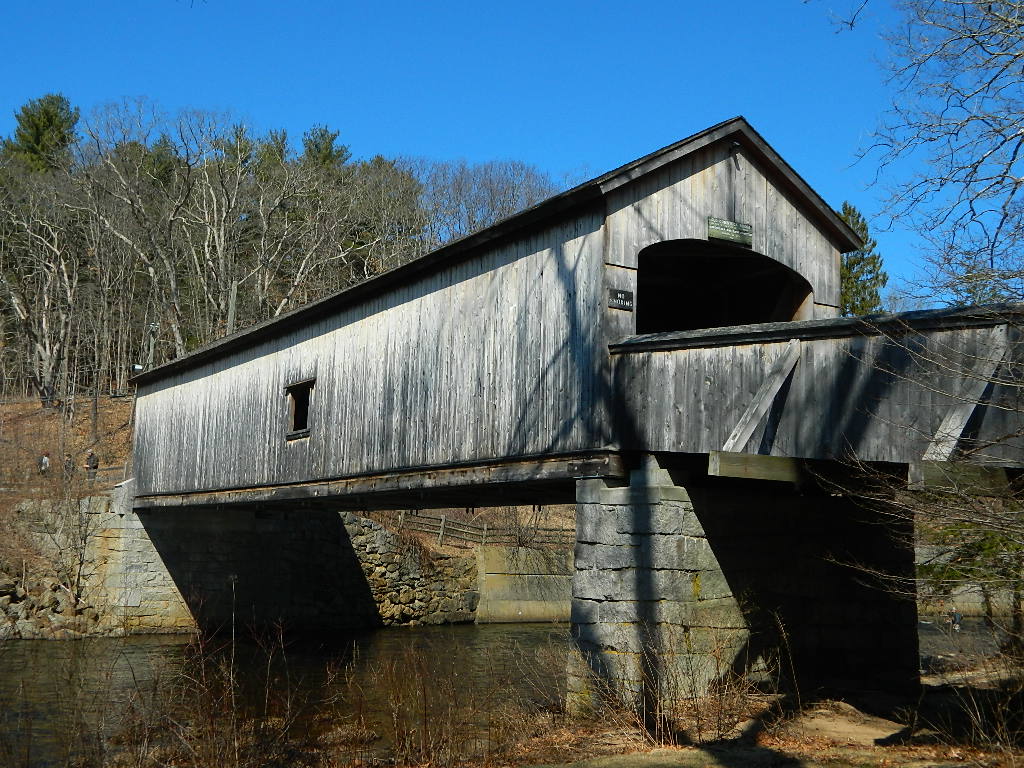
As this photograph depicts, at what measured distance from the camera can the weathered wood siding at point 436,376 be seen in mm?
9672

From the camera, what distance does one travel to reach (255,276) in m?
32.3

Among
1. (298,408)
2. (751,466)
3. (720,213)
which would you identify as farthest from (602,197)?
(298,408)

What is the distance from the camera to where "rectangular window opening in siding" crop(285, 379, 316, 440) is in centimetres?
1450

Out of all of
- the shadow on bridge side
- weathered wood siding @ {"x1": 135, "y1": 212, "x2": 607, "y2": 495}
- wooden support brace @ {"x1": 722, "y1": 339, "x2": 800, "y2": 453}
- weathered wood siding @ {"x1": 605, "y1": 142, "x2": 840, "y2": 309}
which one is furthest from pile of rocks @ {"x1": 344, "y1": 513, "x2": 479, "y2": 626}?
wooden support brace @ {"x1": 722, "y1": 339, "x2": 800, "y2": 453}

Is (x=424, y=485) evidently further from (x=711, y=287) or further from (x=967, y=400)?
(x=967, y=400)

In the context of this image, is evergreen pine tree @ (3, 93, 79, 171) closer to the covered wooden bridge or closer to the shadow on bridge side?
the shadow on bridge side

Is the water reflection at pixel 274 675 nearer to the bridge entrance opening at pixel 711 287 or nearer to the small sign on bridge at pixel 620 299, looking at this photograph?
the small sign on bridge at pixel 620 299

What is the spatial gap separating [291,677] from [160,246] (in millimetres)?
20673

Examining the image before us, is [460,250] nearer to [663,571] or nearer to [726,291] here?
[726,291]

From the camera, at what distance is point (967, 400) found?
6.54m

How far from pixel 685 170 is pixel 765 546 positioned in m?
3.81

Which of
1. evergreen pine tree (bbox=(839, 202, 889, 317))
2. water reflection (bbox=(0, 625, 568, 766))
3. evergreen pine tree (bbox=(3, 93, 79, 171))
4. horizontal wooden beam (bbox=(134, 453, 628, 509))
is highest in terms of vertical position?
evergreen pine tree (bbox=(3, 93, 79, 171))

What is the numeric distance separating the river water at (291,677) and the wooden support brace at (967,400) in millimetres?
1608

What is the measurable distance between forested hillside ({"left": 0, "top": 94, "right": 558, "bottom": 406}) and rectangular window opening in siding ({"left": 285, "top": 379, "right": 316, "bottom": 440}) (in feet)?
52.2
